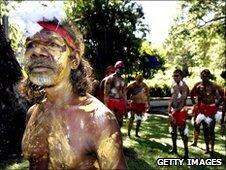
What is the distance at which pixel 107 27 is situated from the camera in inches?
985

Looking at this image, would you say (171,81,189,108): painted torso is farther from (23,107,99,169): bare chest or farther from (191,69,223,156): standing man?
(23,107,99,169): bare chest

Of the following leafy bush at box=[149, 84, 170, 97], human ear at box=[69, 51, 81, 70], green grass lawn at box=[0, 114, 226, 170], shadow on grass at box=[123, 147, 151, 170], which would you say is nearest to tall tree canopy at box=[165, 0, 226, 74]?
leafy bush at box=[149, 84, 170, 97]

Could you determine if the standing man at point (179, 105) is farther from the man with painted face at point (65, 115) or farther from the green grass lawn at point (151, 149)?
the man with painted face at point (65, 115)

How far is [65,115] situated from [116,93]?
913 cm

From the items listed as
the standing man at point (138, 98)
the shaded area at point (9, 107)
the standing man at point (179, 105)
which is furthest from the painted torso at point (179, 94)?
the shaded area at point (9, 107)

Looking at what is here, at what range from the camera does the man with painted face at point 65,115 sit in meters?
2.21

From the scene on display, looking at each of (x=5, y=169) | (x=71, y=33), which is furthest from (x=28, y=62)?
(x=5, y=169)

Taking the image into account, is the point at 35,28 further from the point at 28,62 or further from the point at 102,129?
the point at 102,129

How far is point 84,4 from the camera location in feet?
80.4

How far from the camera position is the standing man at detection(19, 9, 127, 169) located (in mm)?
2209

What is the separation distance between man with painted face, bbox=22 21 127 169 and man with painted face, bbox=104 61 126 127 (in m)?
8.50

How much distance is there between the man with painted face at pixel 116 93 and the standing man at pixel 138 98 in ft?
7.07

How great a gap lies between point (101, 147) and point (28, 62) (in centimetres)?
58

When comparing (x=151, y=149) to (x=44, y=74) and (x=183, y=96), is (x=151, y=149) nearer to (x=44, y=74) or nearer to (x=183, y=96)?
(x=183, y=96)
